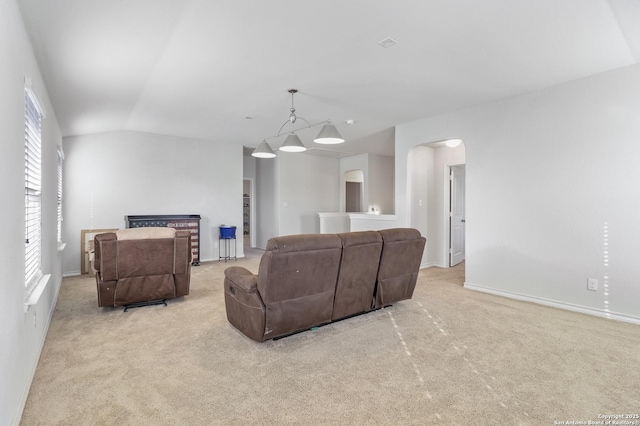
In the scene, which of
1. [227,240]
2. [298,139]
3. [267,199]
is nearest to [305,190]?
[267,199]

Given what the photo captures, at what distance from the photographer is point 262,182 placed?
8.77 metres

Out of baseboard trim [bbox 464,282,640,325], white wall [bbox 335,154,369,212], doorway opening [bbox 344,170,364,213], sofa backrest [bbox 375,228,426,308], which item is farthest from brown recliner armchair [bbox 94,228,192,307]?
doorway opening [bbox 344,170,364,213]

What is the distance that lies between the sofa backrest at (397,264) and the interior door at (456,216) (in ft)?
10.3

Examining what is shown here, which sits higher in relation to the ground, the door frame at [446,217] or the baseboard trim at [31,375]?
the door frame at [446,217]

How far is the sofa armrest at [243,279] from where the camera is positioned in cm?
265

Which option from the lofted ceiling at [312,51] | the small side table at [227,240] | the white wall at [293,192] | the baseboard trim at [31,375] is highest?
the lofted ceiling at [312,51]

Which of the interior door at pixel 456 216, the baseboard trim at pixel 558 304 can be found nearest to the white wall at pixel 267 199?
the interior door at pixel 456 216

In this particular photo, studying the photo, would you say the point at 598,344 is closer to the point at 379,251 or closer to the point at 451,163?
the point at 379,251

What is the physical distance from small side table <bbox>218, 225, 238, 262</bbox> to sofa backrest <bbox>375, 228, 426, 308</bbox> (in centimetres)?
425

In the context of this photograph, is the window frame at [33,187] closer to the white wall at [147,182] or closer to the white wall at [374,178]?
the white wall at [147,182]

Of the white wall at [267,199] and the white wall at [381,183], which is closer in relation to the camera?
the white wall at [267,199]

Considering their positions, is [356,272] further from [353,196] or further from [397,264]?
[353,196]

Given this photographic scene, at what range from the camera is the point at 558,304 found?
3818mm

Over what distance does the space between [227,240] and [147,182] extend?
1.99 metres
